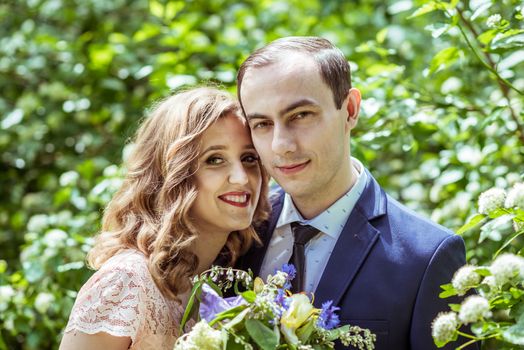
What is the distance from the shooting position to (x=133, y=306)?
238cm

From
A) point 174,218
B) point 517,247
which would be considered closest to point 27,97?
point 174,218

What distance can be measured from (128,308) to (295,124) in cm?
76

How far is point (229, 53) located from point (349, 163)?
1.29 m

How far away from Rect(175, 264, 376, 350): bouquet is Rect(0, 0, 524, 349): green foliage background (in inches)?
41.1

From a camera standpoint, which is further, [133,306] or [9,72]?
[9,72]

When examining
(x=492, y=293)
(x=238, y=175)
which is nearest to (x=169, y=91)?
(x=238, y=175)

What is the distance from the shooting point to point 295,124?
8.07 ft

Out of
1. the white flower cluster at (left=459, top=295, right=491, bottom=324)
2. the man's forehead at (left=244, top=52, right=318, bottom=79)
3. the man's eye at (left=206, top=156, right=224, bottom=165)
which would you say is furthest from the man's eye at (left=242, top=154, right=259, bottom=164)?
the white flower cluster at (left=459, top=295, right=491, bottom=324)

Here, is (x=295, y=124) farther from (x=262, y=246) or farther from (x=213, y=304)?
(x=213, y=304)

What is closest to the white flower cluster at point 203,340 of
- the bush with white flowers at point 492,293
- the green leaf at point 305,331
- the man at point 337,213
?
the green leaf at point 305,331

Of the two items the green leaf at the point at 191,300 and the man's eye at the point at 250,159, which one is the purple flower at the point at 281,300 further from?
the man's eye at the point at 250,159

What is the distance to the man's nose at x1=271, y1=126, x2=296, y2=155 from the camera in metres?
2.42

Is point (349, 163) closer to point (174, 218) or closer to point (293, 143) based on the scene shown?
point (293, 143)

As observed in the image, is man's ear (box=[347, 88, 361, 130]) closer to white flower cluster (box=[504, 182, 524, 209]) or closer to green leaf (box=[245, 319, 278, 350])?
white flower cluster (box=[504, 182, 524, 209])
